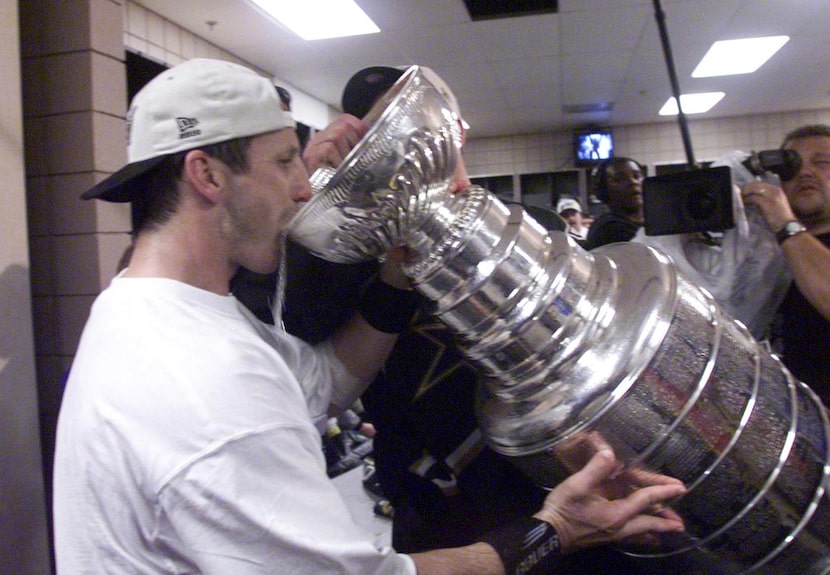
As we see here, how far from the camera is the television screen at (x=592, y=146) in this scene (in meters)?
6.68

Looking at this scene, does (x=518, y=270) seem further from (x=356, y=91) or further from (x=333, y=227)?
(x=356, y=91)

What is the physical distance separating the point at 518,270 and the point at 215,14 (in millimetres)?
3135

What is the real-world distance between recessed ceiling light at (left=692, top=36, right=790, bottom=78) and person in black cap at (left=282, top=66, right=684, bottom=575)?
13.5 ft

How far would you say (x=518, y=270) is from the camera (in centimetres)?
59

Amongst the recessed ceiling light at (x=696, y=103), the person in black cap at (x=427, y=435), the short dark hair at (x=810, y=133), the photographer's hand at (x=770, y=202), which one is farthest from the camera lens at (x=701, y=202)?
the recessed ceiling light at (x=696, y=103)

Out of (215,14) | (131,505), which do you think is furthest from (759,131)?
(131,505)

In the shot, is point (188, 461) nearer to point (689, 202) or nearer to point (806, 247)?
point (689, 202)

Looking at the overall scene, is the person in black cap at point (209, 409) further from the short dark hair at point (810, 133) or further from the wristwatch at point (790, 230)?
the short dark hair at point (810, 133)

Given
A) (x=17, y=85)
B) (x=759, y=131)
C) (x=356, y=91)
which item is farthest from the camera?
(x=759, y=131)

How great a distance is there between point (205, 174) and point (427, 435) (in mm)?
366

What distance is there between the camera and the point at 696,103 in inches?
233

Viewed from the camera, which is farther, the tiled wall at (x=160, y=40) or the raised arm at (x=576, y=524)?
the tiled wall at (x=160, y=40)

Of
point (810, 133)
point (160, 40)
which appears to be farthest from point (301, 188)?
point (160, 40)

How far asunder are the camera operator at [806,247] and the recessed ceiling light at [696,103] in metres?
4.59
